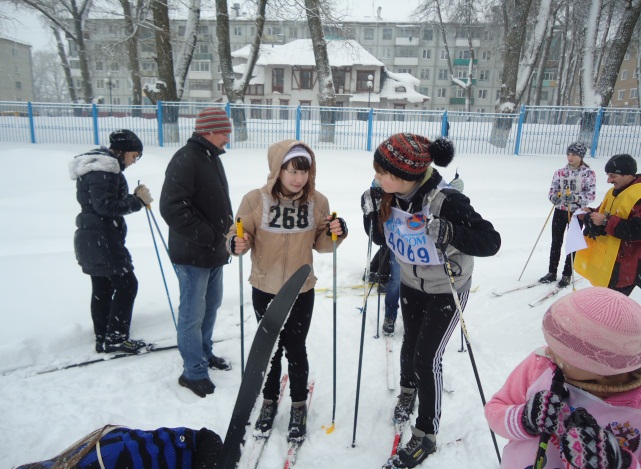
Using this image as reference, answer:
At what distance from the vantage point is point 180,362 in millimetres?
3504

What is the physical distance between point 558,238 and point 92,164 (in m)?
5.46

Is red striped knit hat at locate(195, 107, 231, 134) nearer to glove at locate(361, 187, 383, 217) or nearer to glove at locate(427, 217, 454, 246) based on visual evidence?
glove at locate(361, 187, 383, 217)

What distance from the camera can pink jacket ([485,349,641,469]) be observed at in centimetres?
120

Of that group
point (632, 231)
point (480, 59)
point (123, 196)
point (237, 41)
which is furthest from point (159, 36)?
point (480, 59)

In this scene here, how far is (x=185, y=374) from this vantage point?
3152 millimetres

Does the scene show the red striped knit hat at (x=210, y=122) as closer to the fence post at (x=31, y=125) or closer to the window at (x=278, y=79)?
the fence post at (x=31, y=125)

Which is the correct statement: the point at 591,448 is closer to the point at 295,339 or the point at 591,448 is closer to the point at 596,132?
the point at 295,339

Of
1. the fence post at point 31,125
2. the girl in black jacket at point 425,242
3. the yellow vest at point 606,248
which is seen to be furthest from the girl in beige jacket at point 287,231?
the fence post at point 31,125

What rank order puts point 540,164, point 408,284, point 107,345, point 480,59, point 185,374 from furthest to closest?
point 480,59
point 540,164
point 107,345
point 185,374
point 408,284

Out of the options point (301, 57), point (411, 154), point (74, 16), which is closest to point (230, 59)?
point (74, 16)

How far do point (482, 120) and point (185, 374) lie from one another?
42.6 feet

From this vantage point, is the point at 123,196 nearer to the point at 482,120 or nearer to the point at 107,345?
the point at 107,345

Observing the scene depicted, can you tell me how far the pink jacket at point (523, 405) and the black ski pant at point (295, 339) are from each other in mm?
1316

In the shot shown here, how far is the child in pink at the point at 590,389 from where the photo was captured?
1.08 m
